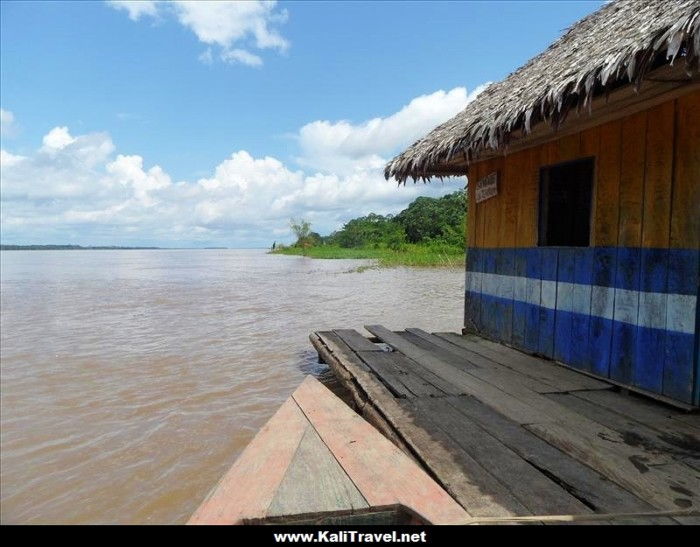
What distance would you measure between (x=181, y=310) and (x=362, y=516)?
1093 cm

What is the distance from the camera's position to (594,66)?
2750 mm

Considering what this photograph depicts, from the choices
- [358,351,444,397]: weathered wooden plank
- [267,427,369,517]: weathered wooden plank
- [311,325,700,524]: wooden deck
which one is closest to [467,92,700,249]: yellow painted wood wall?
[311,325,700,524]: wooden deck

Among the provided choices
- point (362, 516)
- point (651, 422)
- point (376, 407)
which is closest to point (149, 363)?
point (376, 407)

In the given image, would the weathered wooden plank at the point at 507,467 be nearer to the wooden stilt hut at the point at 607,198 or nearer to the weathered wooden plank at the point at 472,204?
the wooden stilt hut at the point at 607,198

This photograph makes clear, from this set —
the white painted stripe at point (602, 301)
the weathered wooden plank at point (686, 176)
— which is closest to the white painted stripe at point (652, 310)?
the white painted stripe at point (602, 301)

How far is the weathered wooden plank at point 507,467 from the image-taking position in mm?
1816

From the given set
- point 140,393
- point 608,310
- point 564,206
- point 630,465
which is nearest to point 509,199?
Result: point 564,206

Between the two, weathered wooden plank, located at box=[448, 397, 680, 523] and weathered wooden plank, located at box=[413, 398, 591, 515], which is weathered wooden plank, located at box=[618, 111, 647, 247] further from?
weathered wooden plank, located at box=[413, 398, 591, 515]

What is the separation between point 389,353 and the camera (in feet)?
15.1

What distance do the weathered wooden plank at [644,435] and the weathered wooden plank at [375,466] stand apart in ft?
4.15

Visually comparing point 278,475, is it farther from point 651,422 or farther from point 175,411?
point 175,411

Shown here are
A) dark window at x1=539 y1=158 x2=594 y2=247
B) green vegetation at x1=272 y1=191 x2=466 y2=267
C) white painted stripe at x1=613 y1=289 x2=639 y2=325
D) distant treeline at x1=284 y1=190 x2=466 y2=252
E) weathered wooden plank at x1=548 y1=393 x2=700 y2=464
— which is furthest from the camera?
distant treeline at x1=284 y1=190 x2=466 y2=252

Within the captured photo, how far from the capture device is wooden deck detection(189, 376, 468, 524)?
1.74 metres

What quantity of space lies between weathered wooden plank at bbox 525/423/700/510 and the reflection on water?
2.33 m
